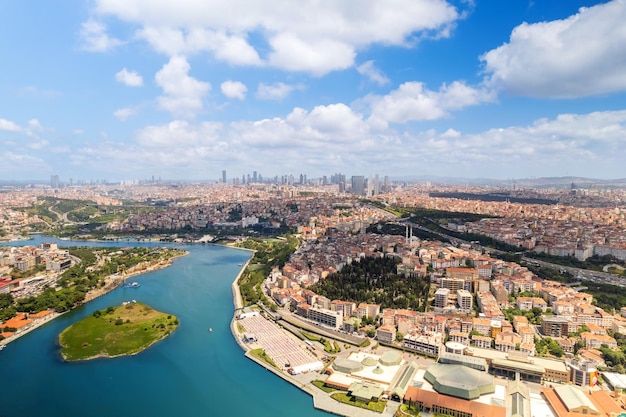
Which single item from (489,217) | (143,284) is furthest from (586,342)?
(489,217)

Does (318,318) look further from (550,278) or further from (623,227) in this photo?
(623,227)

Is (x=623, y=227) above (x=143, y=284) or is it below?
above

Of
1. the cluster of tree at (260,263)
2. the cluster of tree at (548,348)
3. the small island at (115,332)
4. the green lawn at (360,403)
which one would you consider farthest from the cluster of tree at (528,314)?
the small island at (115,332)

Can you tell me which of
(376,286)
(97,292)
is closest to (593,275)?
(376,286)

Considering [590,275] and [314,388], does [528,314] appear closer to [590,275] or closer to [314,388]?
[590,275]

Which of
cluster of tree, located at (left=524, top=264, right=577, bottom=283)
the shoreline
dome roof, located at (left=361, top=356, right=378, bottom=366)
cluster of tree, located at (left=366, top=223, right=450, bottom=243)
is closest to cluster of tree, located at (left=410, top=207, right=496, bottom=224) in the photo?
cluster of tree, located at (left=366, top=223, right=450, bottom=243)

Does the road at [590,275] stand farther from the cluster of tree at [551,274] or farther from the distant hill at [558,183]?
the distant hill at [558,183]
